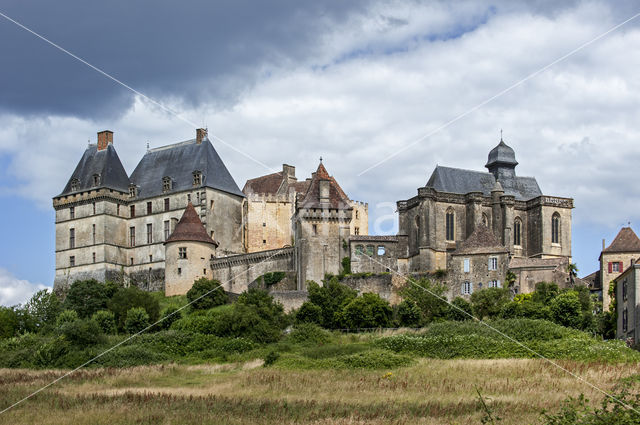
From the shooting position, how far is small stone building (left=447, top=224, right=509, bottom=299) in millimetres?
Result: 66375

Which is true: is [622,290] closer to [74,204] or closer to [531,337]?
[531,337]

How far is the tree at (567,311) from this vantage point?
5703 cm

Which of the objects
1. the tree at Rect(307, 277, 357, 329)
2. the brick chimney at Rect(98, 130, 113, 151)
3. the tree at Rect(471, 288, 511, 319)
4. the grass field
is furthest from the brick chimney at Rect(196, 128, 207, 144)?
the grass field

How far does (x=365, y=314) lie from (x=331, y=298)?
3.31 m

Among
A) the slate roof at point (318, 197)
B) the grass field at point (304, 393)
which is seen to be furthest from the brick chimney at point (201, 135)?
the grass field at point (304, 393)

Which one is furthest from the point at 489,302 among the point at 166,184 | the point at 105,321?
the point at 166,184

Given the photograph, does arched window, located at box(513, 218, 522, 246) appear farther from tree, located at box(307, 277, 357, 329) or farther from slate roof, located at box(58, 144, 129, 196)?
slate roof, located at box(58, 144, 129, 196)

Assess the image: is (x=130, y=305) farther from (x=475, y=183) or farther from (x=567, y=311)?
(x=475, y=183)

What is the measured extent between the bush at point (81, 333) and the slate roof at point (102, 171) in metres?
28.8

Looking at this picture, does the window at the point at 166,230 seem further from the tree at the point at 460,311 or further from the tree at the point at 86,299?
the tree at the point at 460,311

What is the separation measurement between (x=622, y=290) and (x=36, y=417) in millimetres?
35719

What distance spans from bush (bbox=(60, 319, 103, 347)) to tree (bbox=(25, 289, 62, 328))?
13.1m

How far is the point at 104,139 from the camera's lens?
283ft

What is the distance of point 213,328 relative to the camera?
5747cm
